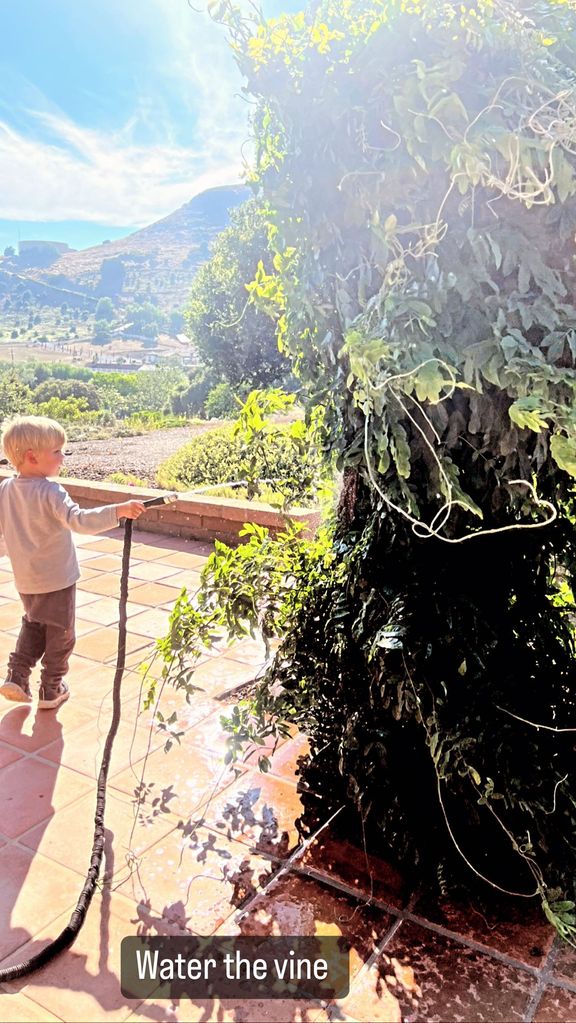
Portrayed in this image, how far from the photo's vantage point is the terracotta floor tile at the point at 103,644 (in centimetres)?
307

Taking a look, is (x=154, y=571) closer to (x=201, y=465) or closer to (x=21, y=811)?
(x=21, y=811)

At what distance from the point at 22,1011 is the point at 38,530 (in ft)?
5.00

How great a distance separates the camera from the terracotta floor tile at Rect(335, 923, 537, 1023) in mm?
1324

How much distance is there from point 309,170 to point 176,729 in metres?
1.85

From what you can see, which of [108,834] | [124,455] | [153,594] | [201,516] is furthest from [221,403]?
[108,834]

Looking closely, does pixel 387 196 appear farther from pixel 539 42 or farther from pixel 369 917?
pixel 369 917

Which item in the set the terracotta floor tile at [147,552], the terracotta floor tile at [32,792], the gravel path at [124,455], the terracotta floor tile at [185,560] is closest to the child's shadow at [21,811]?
the terracotta floor tile at [32,792]

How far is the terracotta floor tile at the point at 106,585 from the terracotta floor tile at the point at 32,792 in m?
1.72

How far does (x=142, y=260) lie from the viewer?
46.2 metres

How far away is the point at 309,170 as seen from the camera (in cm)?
133

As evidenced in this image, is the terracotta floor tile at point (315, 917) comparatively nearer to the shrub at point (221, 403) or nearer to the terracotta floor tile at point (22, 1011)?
the terracotta floor tile at point (22, 1011)

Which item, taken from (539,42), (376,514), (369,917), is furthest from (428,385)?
(369,917)

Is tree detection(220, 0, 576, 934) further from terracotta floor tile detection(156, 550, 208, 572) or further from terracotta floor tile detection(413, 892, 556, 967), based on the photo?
terracotta floor tile detection(156, 550, 208, 572)

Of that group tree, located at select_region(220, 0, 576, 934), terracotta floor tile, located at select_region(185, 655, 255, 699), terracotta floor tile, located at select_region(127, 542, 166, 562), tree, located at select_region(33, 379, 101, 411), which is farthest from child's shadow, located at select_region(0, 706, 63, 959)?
tree, located at select_region(33, 379, 101, 411)
